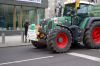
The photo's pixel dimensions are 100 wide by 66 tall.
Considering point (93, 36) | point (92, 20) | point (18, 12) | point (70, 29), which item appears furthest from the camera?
point (18, 12)

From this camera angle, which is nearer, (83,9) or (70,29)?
(70,29)

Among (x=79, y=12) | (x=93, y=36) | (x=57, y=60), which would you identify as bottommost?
(x=57, y=60)

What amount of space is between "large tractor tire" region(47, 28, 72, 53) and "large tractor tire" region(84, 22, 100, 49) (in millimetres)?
1137

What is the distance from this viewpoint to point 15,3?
941 inches

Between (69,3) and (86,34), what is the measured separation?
2.14 metres

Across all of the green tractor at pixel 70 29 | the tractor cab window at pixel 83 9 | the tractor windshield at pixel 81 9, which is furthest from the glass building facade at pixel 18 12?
the tractor cab window at pixel 83 9

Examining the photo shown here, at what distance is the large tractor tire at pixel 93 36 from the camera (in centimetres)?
1272

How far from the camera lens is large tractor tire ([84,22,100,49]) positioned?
12.7 meters

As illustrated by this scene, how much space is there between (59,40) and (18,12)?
13.5 meters

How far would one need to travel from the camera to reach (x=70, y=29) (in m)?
12.4

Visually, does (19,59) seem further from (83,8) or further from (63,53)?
(83,8)

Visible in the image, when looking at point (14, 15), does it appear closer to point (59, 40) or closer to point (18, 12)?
point (18, 12)

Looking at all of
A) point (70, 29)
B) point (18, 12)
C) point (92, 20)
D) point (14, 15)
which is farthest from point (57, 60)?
point (18, 12)

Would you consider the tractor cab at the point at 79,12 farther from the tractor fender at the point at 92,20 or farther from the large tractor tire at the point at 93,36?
the large tractor tire at the point at 93,36
